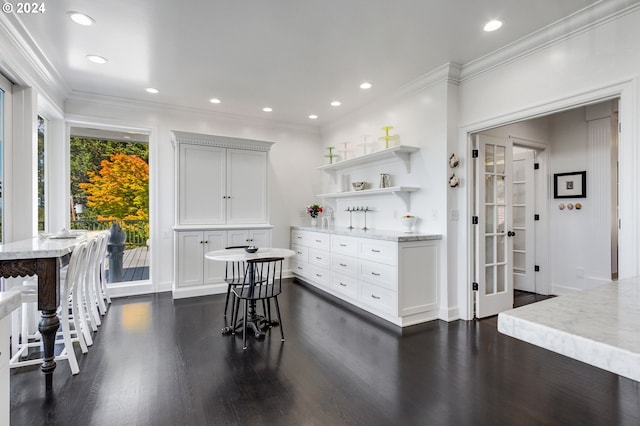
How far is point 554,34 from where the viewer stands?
2.75 metres

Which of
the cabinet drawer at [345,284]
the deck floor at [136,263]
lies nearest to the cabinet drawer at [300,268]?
the cabinet drawer at [345,284]

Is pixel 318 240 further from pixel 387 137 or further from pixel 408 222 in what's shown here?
pixel 387 137

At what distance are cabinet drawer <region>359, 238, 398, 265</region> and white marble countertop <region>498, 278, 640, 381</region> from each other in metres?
2.37

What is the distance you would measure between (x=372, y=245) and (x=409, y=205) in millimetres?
784

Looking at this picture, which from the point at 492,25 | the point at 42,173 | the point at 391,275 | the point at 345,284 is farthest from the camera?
the point at 345,284

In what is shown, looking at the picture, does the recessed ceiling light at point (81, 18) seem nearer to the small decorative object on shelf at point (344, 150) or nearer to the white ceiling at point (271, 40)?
the white ceiling at point (271, 40)

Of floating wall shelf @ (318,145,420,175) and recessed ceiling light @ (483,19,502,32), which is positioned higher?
recessed ceiling light @ (483,19,502,32)

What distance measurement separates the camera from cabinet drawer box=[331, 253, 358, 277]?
160 inches

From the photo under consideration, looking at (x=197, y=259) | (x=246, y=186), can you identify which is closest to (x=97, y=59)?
(x=246, y=186)

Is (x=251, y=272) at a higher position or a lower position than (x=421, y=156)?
lower

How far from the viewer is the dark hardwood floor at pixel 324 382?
193cm

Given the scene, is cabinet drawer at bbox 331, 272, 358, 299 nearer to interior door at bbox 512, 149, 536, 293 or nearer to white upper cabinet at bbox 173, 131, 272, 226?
white upper cabinet at bbox 173, 131, 272, 226

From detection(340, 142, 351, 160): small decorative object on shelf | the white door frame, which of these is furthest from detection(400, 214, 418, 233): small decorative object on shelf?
detection(340, 142, 351, 160): small decorative object on shelf

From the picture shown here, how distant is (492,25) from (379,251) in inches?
93.6
